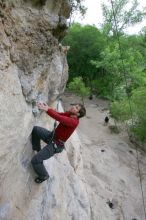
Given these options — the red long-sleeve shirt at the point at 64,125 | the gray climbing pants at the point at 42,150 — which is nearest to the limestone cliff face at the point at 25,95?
the gray climbing pants at the point at 42,150

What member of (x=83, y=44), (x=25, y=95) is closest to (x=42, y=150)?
(x=25, y=95)

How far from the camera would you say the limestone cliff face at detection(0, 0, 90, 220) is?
6277mm

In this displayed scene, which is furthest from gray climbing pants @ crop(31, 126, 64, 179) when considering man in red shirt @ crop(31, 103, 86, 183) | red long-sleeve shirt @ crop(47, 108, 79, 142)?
red long-sleeve shirt @ crop(47, 108, 79, 142)

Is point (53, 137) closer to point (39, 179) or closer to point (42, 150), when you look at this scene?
point (42, 150)

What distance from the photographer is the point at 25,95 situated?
23.1 feet

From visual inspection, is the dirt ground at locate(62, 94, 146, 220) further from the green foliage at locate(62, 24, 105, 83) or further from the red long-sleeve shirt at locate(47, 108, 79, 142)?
the green foliage at locate(62, 24, 105, 83)

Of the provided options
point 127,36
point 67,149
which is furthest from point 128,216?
point 127,36

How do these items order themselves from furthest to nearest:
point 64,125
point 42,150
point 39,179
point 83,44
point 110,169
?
point 83,44 < point 110,169 < point 39,179 < point 42,150 < point 64,125

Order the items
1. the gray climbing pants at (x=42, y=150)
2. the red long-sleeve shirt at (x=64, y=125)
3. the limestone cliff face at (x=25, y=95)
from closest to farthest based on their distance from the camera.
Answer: the limestone cliff face at (x=25, y=95), the red long-sleeve shirt at (x=64, y=125), the gray climbing pants at (x=42, y=150)

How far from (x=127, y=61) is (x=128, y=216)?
1343 cm

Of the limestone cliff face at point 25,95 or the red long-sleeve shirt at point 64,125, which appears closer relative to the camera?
the limestone cliff face at point 25,95

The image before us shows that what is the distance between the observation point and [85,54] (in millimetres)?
25109

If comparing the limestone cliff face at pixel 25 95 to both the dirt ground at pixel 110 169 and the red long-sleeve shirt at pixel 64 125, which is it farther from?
the dirt ground at pixel 110 169

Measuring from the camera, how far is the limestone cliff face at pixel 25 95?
20.6 ft
